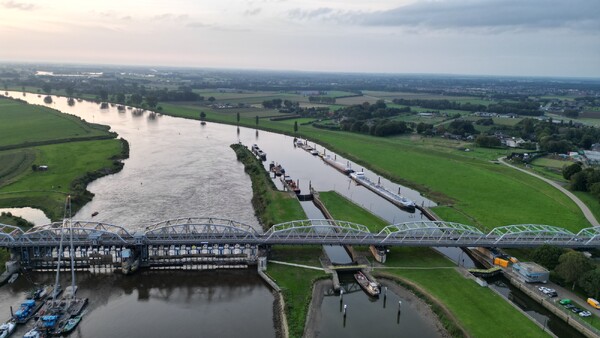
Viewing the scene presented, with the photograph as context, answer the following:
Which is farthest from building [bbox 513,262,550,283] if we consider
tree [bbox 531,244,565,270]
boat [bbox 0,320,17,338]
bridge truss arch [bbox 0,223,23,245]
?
bridge truss arch [bbox 0,223,23,245]

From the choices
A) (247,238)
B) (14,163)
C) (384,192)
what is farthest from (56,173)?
(384,192)

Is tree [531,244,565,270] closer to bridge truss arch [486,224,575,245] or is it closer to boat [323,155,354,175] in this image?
bridge truss arch [486,224,575,245]

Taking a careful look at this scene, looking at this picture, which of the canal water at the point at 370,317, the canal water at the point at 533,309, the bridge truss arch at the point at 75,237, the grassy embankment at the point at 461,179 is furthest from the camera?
the grassy embankment at the point at 461,179

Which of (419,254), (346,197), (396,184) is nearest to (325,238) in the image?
(419,254)

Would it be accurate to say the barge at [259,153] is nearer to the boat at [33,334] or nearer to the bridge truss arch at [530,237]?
the bridge truss arch at [530,237]

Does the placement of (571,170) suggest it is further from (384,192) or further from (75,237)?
(75,237)

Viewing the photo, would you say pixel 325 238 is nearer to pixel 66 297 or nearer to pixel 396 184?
pixel 66 297

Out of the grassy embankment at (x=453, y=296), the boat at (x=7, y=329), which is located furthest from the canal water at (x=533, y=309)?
the boat at (x=7, y=329)
